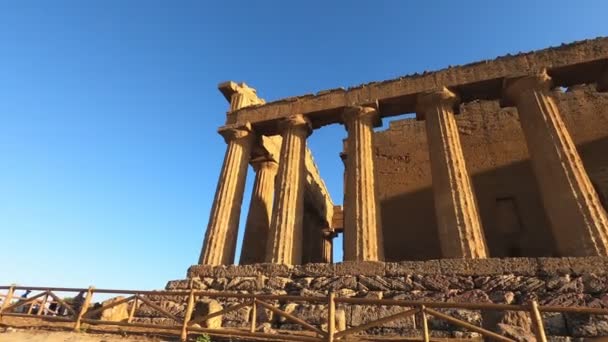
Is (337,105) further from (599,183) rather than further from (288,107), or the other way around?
(599,183)

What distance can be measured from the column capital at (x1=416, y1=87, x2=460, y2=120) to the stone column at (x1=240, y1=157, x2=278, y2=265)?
7.15 metres

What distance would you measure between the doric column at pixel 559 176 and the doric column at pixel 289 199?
7189mm

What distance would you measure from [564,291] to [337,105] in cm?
920

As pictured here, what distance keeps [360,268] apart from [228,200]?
18.5 feet

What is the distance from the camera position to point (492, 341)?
6184 millimetres

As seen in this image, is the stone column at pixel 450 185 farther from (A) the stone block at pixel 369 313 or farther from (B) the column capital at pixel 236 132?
(B) the column capital at pixel 236 132

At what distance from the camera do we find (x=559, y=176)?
10195mm

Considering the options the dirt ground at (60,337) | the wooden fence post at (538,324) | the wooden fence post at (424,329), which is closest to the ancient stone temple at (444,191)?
the wooden fence post at (538,324)

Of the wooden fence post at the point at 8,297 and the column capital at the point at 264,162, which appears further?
the column capital at the point at 264,162

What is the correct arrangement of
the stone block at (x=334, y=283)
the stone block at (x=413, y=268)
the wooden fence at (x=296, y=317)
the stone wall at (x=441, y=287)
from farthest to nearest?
1. the stone block at (x=334, y=283)
2. the stone block at (x=413, y=268)
3. the stone wall at (x=441, y=287)
4. the wooden fence at (x=296, y=317)

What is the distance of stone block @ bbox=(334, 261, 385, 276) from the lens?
1005cm

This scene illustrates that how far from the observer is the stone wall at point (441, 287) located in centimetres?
773

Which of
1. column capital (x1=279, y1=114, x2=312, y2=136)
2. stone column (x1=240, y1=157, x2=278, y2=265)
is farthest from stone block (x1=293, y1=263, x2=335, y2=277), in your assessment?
column capital (x1=279, y1=114, x2=312, y2=136)

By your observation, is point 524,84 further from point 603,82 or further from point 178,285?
point 178,285
